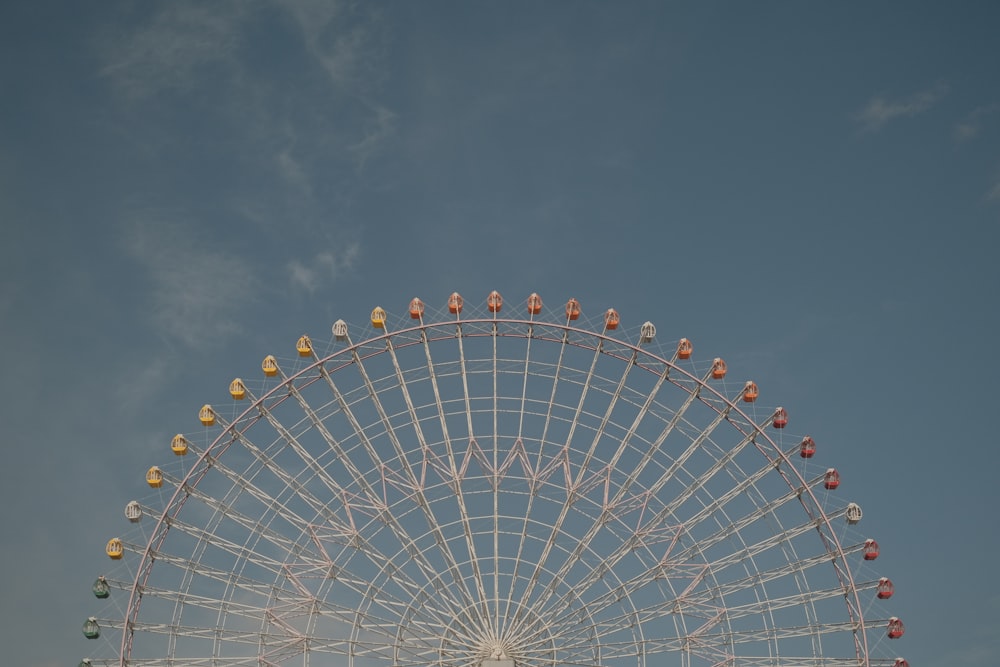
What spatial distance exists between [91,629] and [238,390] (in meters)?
12.4

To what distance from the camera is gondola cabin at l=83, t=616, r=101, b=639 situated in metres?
58.5

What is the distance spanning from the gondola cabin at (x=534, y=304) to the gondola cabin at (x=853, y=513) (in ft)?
56.7

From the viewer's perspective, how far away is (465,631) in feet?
193

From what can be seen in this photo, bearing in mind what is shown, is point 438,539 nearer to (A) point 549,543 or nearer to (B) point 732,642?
(A) point 549,543

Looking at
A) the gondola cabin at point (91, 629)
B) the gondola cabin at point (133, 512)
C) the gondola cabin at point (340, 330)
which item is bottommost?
the gondola cabin at point (91, 629)

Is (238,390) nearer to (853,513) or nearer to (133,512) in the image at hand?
(133,512)

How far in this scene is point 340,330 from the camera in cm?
6266

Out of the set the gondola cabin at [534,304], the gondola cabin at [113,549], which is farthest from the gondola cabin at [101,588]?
the gondola cabin at [534,304]

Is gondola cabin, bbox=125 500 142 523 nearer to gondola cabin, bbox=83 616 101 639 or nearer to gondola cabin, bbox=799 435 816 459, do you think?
gondola cabin, bbox=83 616 101 639

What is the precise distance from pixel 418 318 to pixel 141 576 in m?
17.3

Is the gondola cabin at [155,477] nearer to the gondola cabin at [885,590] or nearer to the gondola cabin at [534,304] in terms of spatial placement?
the gondola cabin at [534,304]

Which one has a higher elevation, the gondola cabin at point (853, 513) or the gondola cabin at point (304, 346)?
the gondola cabin at point (304, 346)

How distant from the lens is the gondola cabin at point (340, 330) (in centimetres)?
6266

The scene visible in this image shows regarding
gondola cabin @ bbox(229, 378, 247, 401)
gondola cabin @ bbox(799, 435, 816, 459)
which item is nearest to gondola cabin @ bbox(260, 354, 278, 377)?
gondola cabin @ bbox(229, 378, 247, 401)
